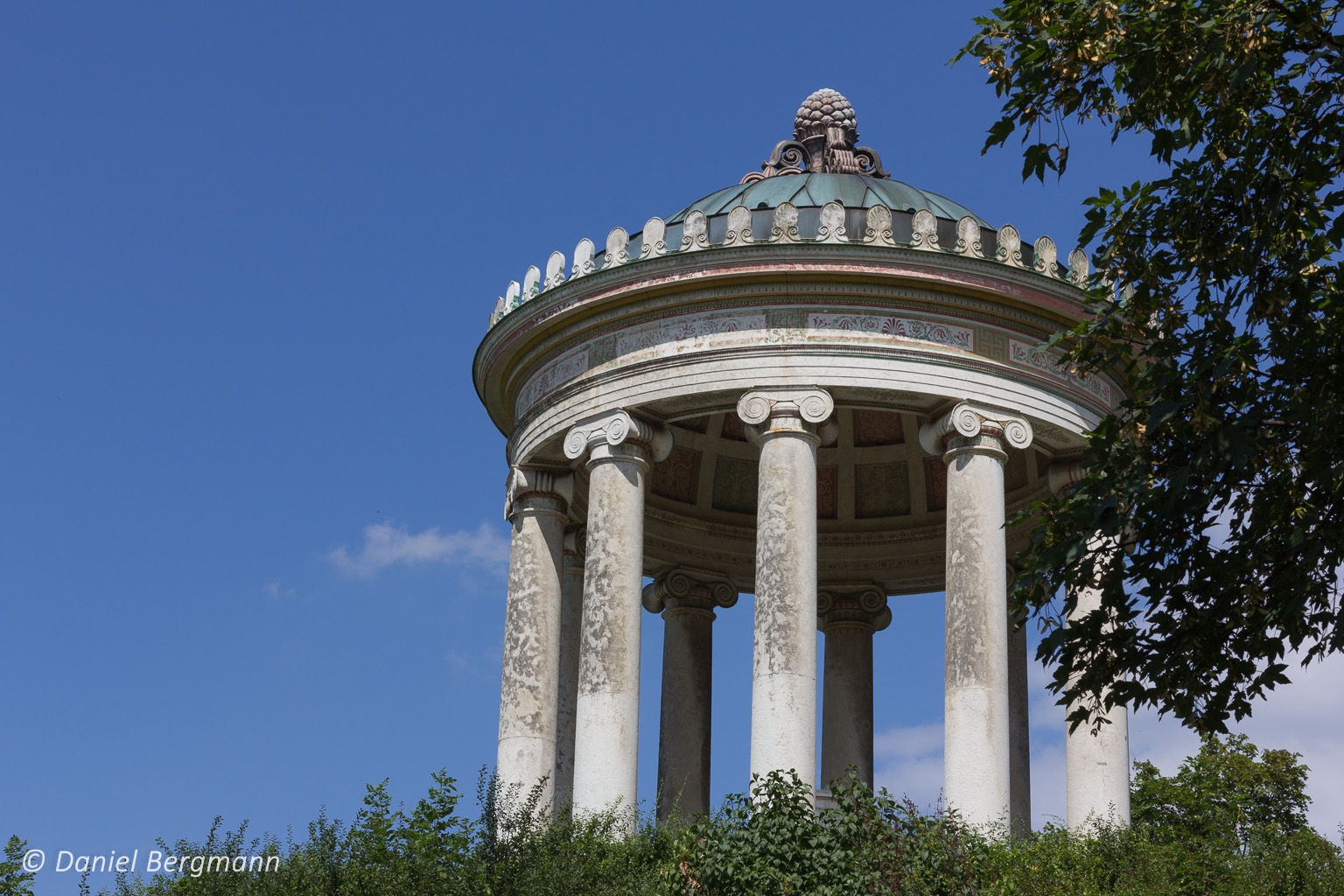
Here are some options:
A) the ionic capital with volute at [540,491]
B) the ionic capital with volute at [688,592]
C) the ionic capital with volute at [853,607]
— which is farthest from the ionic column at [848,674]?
the ionic capital with volute at [540,491]

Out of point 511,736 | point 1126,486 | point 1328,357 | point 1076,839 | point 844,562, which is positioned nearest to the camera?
point 1328,357

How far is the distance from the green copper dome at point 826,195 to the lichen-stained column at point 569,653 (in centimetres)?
725

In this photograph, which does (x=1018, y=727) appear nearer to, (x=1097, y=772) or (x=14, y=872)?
(x=1097, y=772)

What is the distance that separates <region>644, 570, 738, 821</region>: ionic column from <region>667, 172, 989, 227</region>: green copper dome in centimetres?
A: 918

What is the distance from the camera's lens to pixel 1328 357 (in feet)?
63.3

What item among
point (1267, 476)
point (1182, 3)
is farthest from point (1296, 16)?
point (1267, 476)

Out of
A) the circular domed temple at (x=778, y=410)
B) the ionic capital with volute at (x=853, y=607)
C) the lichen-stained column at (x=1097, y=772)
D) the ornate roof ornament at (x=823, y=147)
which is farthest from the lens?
the ionic capital with volute at (x=853, y=607)

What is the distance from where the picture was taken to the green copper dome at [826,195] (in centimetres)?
3581

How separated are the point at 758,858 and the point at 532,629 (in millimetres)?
9306

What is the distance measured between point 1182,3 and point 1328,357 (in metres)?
4.23

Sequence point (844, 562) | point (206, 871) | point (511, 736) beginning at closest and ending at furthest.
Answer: point (206, 871), point (511, 736), point (844, 562)

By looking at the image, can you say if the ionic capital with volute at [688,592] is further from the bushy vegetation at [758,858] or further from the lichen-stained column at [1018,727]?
the bushy vegetation at [758,858]

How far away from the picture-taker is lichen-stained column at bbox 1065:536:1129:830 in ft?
104

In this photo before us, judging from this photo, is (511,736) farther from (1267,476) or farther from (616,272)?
(1267,476)
